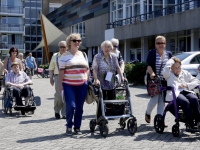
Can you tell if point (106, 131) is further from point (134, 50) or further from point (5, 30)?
point (5, 30)

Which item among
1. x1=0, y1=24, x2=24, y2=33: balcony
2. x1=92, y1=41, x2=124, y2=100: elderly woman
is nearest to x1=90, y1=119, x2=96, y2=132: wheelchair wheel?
x1=92, y1=41, x2=124, y2=100: elderly woman

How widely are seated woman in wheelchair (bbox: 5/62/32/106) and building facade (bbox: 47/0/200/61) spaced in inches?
633

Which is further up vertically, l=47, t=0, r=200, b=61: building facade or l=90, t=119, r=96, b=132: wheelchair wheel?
l=47, t=0, r=200, b=61: building facade

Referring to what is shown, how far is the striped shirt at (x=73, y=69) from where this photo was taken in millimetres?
7191

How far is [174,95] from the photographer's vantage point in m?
6.95

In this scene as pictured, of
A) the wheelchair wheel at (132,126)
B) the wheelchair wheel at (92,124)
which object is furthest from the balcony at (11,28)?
the wheelchair wheel at (132,126)

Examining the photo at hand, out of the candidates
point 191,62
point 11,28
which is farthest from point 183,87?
point 11,28

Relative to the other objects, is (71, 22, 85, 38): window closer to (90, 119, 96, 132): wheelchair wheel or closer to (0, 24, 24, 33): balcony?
(0, 24, 24, 33): balcony

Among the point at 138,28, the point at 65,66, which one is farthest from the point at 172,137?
the point at 138,28

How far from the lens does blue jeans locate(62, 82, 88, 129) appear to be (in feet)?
23.6

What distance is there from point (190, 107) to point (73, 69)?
216 centimetres

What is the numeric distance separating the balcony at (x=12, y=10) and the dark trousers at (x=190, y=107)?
67.3m

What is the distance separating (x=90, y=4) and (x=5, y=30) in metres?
27.5

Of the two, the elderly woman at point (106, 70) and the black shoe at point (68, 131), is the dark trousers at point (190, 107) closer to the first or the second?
the elderly woman at point (106, 70)
